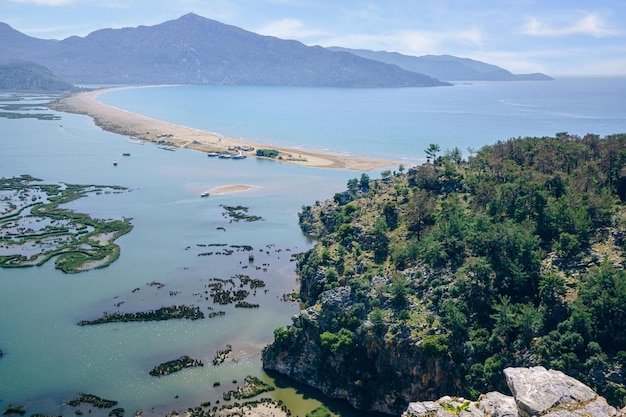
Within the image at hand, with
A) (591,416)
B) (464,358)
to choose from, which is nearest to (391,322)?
(464,358)

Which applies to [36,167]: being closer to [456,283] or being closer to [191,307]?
[191,307]

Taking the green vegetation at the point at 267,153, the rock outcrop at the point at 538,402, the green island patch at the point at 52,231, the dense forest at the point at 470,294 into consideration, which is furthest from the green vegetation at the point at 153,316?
the green vegetation at the point at 267,153

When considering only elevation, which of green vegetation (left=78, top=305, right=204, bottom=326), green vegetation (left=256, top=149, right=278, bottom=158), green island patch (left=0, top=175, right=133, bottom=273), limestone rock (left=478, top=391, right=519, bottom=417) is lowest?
green vegetation (left=78, top=305, right=204, bottom=326)

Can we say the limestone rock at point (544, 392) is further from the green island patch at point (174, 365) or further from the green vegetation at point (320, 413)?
the green island patch at point (174, 365)

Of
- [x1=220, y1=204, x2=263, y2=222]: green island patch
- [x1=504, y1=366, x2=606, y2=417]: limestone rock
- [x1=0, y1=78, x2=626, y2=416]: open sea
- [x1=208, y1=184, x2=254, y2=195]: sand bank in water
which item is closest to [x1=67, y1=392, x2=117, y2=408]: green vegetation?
[x1=0, y1=78, x2=626, y2=416]: open sea

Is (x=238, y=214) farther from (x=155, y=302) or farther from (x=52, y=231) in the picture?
(x=155, y=302)

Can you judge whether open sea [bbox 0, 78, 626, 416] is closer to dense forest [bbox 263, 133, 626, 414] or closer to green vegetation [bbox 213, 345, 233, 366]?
green vegetation [bbox 213, 345, 233, 366]
